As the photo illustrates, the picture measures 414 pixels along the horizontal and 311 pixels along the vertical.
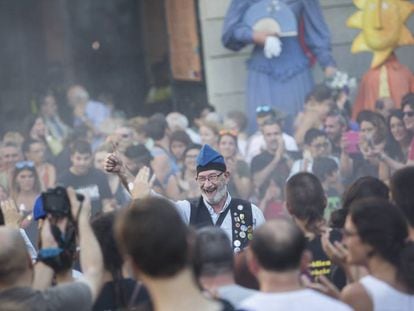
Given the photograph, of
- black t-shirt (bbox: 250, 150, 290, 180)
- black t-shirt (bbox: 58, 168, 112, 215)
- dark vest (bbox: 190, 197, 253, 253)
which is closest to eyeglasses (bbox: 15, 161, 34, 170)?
black t-shirt (bbox: 58, 168, 112, 215)

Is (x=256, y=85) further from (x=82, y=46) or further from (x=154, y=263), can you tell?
(x=154, y=263)

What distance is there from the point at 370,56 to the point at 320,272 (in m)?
8.86

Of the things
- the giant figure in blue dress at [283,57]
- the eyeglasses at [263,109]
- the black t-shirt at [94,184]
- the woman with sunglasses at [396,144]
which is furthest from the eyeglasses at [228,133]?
the woman with sunglasses at [396,144]

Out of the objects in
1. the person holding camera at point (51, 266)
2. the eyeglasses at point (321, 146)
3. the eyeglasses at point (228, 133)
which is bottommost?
the eyeglasses at point (321, 146)

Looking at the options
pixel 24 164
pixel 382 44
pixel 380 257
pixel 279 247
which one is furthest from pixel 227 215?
pixel 382 44

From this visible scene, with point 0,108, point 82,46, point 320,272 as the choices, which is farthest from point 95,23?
point 320,272

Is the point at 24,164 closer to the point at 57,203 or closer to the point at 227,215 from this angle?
the point at 227,215

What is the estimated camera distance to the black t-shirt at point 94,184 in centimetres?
1380

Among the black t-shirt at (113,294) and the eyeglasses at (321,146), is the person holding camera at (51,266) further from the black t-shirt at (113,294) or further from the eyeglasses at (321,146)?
the eyeglasses at (321,146)

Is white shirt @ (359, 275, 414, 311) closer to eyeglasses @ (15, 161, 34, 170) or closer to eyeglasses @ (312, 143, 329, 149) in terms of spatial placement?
eyeglasses @ (312, 143, 329, 149)

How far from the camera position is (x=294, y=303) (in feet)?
16.5

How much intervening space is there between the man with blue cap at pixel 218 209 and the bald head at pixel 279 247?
131 inches

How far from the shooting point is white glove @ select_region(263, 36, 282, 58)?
49.2ft

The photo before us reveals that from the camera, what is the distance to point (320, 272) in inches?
269
